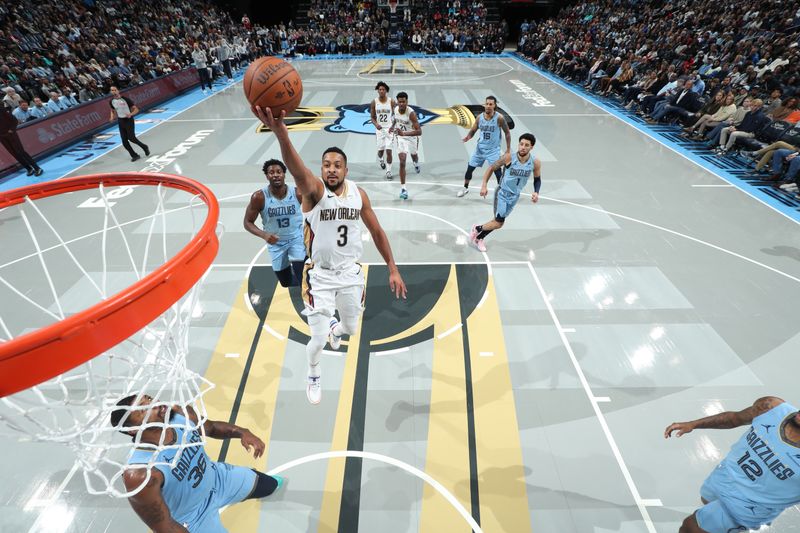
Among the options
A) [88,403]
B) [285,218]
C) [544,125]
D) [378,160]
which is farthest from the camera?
[544,125]

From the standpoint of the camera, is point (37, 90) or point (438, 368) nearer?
point (438, 368)

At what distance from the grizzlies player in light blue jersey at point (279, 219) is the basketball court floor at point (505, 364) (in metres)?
0.69

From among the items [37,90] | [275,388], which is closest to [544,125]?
[275,388]

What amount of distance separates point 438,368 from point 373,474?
1273mm

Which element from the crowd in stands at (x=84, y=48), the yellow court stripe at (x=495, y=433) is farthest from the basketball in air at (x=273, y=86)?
the crowd in stands at (x=84, y=48)

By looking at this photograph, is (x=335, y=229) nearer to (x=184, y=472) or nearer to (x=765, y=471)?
(x=184, y=472)

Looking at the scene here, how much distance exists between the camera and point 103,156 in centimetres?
1017

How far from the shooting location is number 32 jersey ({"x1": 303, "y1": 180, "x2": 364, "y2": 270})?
3.27 meters

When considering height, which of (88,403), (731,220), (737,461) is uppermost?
(88,403)

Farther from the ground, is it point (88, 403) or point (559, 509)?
point (88, 403)

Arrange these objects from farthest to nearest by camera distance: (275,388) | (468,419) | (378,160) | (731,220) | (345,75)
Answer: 1. (345,75)
2. (378,160)
3. (731,220)
4. (275,388)
5. (468,419)

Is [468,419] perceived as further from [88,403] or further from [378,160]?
[378,160]

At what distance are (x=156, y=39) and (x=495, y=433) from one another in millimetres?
24742

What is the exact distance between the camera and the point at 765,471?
233 cm
